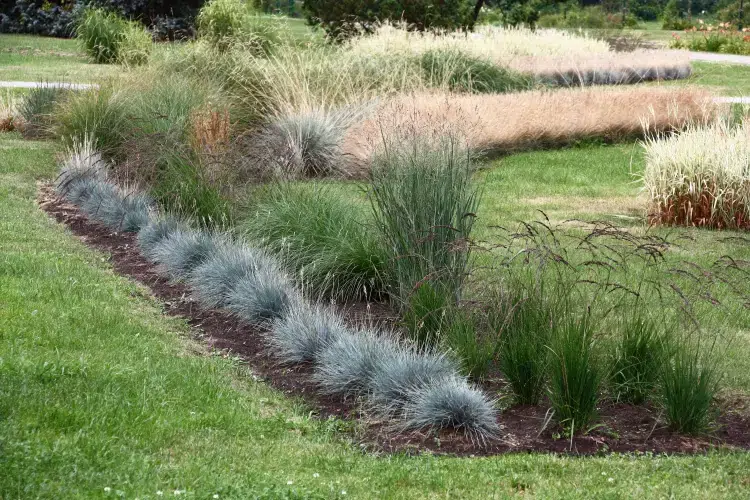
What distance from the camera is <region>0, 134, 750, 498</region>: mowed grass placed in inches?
159

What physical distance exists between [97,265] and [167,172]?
1.72 metres

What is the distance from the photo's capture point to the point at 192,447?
4.46m

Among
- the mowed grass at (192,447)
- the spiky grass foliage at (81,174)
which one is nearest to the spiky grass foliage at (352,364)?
the mowed grass at (192,447)

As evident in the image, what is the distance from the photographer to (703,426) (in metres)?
4.96

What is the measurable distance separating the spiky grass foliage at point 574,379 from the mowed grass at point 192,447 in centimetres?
39

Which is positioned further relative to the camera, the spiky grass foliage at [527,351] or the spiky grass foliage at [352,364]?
the spiky grass foliage at [352,364]

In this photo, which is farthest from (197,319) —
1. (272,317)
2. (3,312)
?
(3,312)

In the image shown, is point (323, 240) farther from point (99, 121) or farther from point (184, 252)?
point (99, 121)

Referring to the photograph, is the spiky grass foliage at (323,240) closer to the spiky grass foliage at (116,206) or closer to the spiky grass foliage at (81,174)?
the spiky grass foliage at (116,206)

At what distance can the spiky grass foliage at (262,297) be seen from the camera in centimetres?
659

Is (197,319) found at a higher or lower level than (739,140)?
lower

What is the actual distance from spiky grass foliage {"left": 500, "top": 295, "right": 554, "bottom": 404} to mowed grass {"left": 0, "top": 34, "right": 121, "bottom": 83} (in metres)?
Result: 13.0

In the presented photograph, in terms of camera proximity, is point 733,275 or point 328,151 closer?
point 733,275

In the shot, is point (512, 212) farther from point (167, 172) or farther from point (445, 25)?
point (445, 25)
